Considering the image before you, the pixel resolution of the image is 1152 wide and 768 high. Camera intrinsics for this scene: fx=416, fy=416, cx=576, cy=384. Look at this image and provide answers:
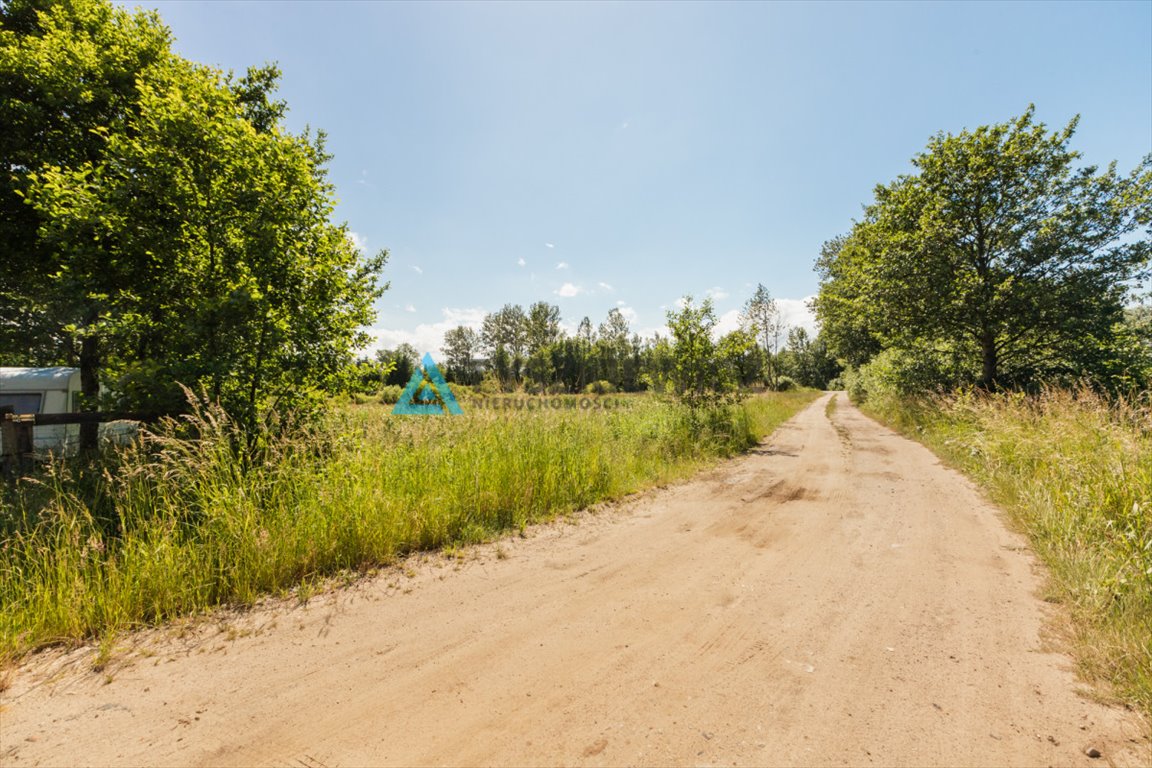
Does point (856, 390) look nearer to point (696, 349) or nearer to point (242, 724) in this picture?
point (696, 349)

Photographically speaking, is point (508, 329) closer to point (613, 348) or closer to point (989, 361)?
point (613, 348)

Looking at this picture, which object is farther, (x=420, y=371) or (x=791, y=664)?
A: (x=420, y=371)

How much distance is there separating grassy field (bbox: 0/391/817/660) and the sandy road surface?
459mm

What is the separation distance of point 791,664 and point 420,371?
11.0m

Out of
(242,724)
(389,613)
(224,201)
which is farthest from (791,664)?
(224,201)

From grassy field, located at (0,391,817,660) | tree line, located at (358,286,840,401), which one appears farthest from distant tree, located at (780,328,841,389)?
grassy field, located at (0,391,817,660)

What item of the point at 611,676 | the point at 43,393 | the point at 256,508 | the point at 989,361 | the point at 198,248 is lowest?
the point at 611,676

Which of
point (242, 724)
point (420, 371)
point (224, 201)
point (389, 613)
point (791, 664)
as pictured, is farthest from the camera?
point (420, 371)

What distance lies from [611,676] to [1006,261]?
1993cm

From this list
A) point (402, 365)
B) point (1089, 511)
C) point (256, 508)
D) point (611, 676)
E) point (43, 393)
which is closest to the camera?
point (611, 676)

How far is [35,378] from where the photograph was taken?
8.27 meters

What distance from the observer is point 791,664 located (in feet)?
9.04

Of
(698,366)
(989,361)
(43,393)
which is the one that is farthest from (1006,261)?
(43,393)

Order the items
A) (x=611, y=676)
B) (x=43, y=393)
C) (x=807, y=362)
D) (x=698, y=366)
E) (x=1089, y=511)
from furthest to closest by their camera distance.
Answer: (x=807, y=362), (x=698, y=366), (x=43, y=393), (x=1089, y=511), (x=611, y=676)
